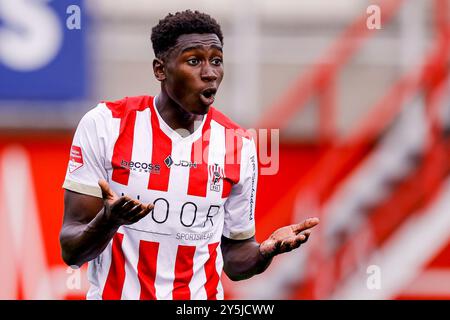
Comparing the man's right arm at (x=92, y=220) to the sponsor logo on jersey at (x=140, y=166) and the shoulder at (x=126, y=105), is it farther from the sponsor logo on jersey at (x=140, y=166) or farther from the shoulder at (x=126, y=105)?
the shoulder at (x=126, y=105)

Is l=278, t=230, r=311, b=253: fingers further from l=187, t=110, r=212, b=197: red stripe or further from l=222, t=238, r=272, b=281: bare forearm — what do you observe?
l=187, t=110, r=212, b=197: red stripe

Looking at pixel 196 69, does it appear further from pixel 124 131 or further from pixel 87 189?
pixel 87 189

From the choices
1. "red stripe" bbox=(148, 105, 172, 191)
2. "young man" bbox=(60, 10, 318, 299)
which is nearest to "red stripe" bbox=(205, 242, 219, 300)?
"young man" bbox=(60, 10, 318, 299)

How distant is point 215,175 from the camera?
5.52m

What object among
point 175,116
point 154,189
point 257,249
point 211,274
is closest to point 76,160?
point 154,189

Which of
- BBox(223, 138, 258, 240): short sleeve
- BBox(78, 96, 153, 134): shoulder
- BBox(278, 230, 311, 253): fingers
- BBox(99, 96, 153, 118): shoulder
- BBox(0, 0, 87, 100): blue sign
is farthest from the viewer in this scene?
BBox(0, 0, 87, 100): blue sign

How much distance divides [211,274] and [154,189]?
0.49 m

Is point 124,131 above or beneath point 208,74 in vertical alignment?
beneath

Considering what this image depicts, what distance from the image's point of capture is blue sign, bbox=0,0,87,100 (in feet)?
32.2

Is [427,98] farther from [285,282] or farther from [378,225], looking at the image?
[285,282]

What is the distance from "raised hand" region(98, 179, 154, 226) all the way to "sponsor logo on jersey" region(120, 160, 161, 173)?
0.51 m

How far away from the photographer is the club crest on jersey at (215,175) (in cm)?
550
